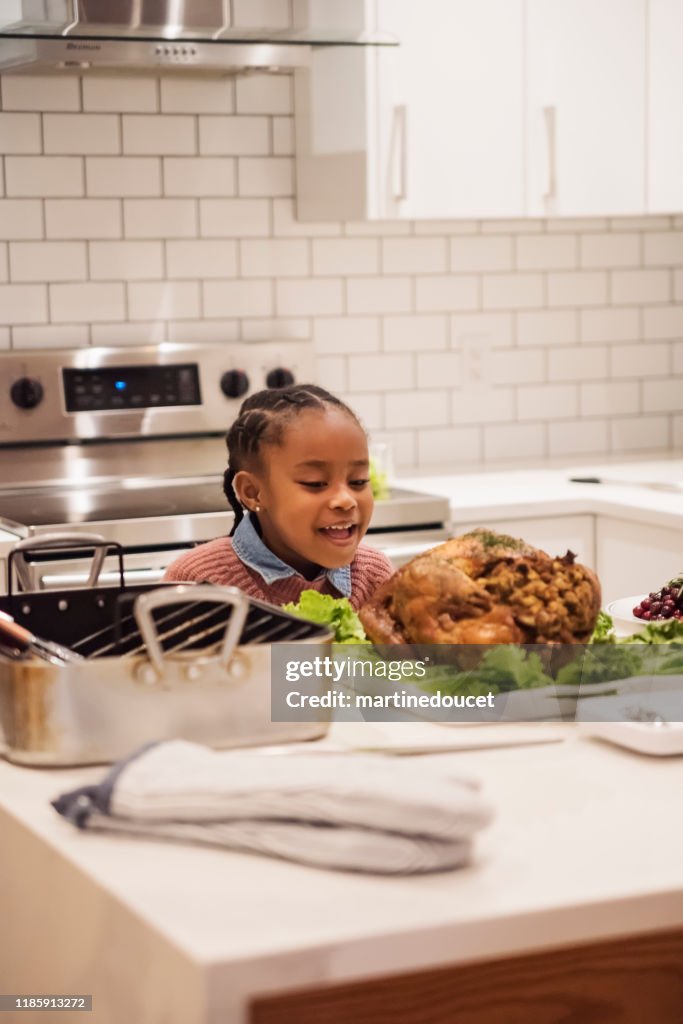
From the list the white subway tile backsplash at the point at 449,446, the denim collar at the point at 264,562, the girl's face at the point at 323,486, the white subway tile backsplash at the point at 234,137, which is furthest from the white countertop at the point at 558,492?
the girl's face at the point at 323,486

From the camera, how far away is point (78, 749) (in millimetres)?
1485

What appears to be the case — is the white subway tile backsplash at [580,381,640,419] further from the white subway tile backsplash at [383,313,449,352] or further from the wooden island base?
the wooden island base

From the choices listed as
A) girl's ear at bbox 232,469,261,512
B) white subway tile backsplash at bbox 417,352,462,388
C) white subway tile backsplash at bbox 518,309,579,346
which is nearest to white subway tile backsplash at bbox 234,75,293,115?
white subway tile backsplash at bbox 417,352,462,388

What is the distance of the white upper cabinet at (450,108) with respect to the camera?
11.7 feet

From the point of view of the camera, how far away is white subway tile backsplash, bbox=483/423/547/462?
13.9 feet

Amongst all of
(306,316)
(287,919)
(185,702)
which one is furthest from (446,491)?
(287,919)

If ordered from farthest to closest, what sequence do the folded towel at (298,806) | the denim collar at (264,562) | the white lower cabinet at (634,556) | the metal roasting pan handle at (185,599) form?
the white lower cabinet at (634,556) < the denim collar at (264,562) < the metal roasting pan handle at (185,599) < the folded towel at (298,806)

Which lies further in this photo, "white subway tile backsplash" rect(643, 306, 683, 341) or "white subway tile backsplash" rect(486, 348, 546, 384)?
"white subway tile backsplash" rect(643, 306, 683, 341)

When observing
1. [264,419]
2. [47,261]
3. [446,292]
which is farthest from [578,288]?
[264,419]

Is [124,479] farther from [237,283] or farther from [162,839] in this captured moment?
[162,839]

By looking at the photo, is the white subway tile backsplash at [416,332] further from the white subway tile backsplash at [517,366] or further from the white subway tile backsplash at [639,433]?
the white subway tile backsplash at [639,433]

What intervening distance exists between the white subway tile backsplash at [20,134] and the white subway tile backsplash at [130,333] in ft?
1.47

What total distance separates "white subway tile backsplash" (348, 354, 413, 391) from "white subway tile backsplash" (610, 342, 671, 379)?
637mm

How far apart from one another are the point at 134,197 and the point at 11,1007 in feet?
8.76
